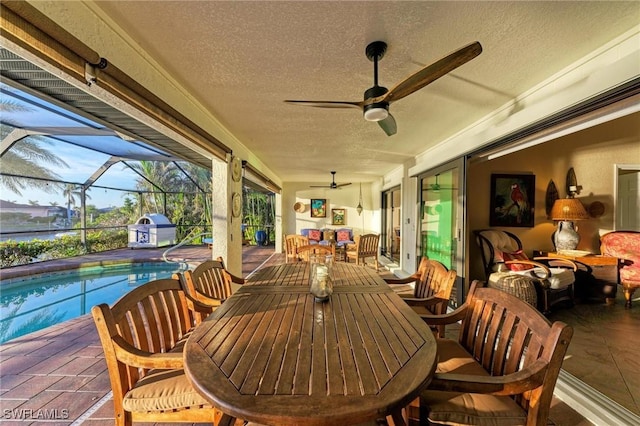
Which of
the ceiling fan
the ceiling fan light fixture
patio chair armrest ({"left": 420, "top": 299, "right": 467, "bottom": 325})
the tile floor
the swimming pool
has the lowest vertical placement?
the swimming pool

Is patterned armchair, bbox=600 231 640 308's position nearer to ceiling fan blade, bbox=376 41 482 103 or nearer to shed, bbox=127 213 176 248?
ceiling fan blade, bbox=376 41 482 103

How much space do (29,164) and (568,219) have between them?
1197cm

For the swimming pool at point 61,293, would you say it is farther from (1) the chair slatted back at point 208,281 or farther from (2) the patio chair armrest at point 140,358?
(2) the patio chair armrest at point 140,358

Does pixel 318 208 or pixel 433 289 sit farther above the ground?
pixel 318 208

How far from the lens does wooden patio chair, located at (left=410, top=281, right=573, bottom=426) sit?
3.02 feet

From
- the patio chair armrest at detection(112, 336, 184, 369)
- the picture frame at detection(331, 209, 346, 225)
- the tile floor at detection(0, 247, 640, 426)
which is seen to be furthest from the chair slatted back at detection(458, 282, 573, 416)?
the picture frame at detection(331, 209, 346, 225)

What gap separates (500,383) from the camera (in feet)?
3.04

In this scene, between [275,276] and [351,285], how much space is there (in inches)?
28.9

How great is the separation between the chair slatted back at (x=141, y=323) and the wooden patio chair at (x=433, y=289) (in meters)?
1.63

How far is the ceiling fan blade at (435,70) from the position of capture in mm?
1192

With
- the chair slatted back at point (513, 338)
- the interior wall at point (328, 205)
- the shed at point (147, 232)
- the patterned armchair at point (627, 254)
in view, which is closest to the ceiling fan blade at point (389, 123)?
the chair slatted back at point (513, 338)

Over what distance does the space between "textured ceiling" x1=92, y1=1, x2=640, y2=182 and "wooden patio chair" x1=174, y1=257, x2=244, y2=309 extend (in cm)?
155

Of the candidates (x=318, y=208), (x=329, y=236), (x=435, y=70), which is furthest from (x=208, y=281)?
(x=318, y=208)

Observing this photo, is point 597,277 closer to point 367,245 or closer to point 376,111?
point 367,245
